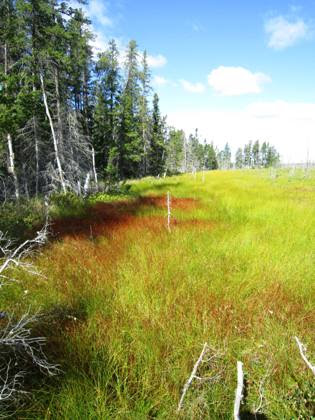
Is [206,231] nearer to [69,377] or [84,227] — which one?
[84,227]

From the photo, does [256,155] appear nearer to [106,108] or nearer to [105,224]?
[106,108]

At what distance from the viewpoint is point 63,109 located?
55.4 ft

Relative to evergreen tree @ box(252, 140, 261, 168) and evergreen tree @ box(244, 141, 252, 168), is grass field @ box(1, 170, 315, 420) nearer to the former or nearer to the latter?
evergreen tree @ box(252, 140, 261, 168)

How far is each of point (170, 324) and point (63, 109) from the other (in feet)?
59.5

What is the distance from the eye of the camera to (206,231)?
18.4 feet

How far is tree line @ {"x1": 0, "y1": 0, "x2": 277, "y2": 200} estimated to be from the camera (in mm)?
11750

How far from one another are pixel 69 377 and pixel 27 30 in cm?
1580

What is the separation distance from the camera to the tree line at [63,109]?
11750 millimetres

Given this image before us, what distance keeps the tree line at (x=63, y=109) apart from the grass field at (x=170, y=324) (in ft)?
22.5

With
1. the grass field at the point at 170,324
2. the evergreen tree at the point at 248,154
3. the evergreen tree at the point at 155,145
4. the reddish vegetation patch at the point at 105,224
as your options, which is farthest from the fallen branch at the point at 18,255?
the evergreen tree at the point at 248,154

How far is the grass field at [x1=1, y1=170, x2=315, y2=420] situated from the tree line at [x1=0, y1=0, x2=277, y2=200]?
22.5ft

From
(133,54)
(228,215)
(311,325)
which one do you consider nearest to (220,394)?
(311,325)

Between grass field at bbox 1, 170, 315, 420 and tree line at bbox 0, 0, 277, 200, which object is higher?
tree line at bbox 0, 0, 277, 200

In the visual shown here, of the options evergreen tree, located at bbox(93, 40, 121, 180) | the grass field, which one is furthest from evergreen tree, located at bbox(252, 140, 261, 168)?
the grass field
